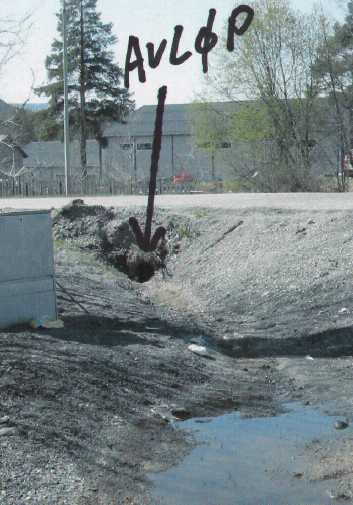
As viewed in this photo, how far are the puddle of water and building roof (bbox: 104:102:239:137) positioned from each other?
2937 cm

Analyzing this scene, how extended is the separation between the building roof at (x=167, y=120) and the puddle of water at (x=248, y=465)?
29367mm

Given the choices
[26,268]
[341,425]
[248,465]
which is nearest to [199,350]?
[26,268]

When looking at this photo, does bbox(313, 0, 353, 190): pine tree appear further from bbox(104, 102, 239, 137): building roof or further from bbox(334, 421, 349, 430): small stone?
bbox(334, 421, 349, 430): small stone

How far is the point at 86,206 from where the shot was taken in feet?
73.1

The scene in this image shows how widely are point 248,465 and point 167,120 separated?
52.0m

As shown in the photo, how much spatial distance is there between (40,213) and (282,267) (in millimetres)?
5335

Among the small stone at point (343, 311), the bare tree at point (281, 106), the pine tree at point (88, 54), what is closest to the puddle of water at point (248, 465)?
the small stone at point (343, 311)

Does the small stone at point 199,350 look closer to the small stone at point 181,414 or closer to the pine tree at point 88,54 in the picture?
the small stone at point 181,414

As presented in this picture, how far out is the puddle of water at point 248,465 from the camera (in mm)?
6137

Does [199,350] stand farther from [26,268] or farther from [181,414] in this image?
[181,414]

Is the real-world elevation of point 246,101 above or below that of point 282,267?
above

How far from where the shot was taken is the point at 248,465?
22.6 ft

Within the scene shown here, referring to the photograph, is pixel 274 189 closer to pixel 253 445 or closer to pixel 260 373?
pixel 260 373

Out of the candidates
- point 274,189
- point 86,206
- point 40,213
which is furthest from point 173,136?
point 40,213
